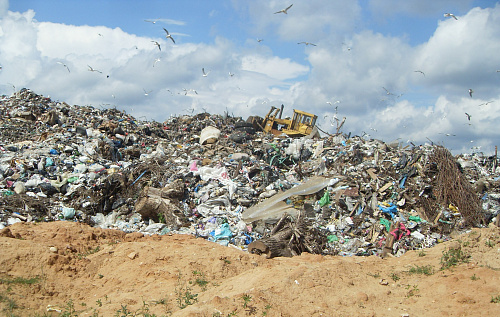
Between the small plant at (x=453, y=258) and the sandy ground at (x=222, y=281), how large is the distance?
78 mm

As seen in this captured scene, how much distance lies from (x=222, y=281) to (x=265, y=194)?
4.21 m

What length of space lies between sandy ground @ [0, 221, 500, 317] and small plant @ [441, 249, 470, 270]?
0.08m

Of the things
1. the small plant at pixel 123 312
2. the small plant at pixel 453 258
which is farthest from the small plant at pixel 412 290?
the small plant at pixel 123 312

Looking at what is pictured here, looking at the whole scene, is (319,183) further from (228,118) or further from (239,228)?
(228,118)

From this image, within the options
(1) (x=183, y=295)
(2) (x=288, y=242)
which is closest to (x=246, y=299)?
(1) (x=183, y=295)

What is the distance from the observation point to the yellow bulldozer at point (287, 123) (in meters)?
15.7

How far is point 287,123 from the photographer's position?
16359 millimetres

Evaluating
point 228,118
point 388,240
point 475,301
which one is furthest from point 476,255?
point 228,118

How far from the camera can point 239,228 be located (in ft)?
24.3

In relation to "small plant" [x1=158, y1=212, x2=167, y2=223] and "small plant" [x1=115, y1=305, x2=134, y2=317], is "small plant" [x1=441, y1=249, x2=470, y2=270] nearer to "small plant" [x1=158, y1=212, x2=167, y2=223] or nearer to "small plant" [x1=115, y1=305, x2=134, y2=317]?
"small plant" [x1=115, y1=305, x2=134, y2=317]

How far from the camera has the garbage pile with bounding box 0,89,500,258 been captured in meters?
7.13

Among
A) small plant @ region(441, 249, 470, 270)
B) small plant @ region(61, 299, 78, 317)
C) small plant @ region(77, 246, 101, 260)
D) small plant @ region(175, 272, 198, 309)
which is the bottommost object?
small plant @ region(61, 299, 78, 317)

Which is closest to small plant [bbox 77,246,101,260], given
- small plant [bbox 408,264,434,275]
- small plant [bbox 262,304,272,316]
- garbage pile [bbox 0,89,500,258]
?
garbage pile [bbox 0,89,500,258]

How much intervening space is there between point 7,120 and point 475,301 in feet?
48.8
